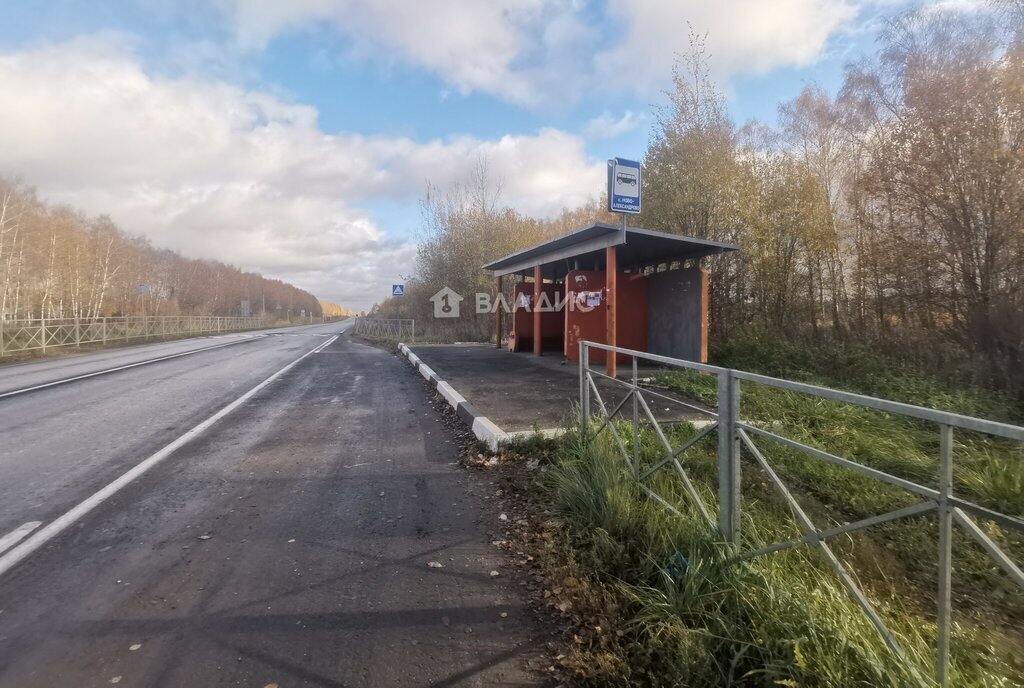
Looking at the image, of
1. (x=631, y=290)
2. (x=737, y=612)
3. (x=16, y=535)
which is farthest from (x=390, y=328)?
(x=737, y=612)

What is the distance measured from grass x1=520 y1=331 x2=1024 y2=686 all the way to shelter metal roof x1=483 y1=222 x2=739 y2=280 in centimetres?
555

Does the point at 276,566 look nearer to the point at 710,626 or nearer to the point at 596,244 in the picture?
the point at 710,626

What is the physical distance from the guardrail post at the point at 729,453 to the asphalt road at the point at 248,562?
128cm

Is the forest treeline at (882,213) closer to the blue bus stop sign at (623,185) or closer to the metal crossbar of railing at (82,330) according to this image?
the blue bus stop sign at (623,185)

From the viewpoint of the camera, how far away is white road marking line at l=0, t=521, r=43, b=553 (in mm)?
3781

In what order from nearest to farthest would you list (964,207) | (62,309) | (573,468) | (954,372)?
(573,468) < (954,372) < (964,207) < (62,309)

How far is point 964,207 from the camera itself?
33.9ft

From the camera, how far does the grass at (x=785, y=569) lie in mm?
2260

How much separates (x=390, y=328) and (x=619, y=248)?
2642cm

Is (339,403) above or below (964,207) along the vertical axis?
below

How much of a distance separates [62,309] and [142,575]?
46.6m

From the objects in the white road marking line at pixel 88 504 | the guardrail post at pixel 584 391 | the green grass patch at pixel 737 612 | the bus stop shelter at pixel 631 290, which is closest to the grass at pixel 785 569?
the green grass patch at pixel 737 612

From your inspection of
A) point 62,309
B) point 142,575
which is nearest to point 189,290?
point 62,309

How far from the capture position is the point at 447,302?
2894cm
